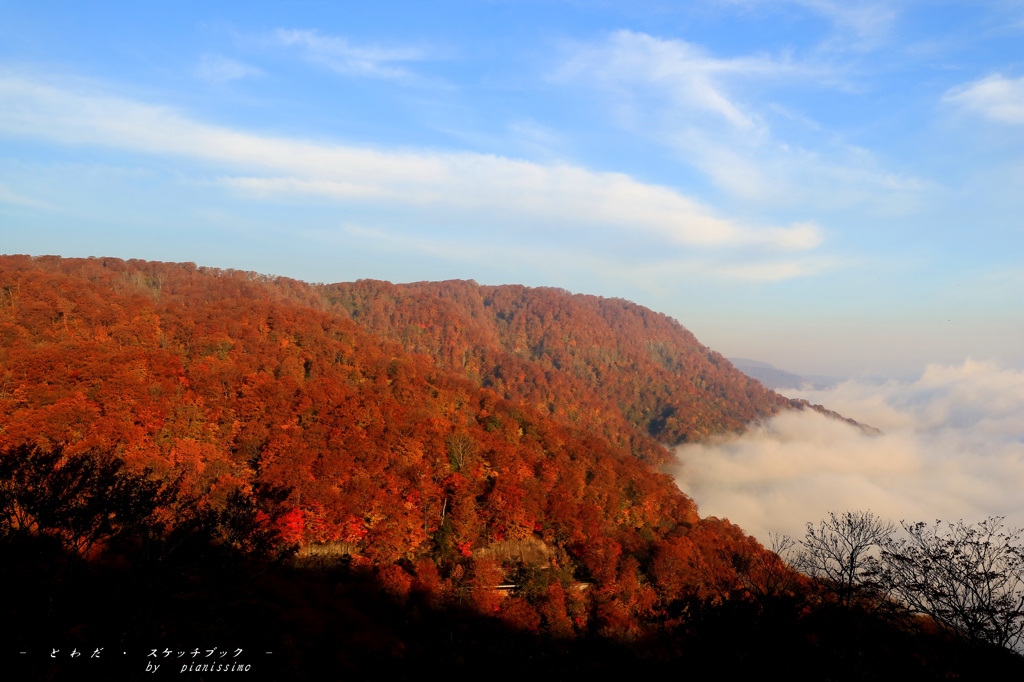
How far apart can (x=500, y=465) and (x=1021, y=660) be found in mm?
35414

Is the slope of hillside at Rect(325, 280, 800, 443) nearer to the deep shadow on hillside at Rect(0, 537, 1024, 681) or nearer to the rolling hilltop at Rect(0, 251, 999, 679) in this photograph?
the rolling hilltop at Rect(0, 251, 999, 679)

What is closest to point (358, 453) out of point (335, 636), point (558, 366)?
point (335, 636)

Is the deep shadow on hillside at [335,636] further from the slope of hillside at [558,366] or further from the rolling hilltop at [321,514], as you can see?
the slope of hillside at [558,366]

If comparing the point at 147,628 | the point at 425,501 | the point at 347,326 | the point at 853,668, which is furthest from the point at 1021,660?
the point at 347,326

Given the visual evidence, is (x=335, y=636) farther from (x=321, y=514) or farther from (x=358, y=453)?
(x=358, y=453)

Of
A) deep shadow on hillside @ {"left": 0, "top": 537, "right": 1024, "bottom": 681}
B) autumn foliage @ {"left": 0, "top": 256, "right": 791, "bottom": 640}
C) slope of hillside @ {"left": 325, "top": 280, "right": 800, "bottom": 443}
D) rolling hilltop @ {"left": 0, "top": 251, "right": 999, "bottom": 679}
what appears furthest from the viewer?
slope of hillside @ {"left": 325, "top": 280, "right": 800, "bottom": 443}

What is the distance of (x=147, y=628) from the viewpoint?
39.5 ft

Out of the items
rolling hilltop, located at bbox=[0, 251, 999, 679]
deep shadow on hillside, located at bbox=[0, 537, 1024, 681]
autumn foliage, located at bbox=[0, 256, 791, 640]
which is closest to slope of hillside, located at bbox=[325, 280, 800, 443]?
autumn foliage, located at bbox=[0, 256, 791, 640]

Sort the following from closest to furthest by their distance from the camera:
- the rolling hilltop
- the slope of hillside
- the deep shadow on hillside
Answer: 1. the deep shadow on hillside
2. the rolling hilltop
3. the slope of hillside

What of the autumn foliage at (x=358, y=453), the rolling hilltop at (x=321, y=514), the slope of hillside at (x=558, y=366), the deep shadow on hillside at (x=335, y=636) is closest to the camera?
the deep shadow on hillside at (x=335, y=636)

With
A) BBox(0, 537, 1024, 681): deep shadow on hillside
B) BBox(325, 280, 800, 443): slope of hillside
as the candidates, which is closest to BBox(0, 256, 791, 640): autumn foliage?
BBox(0, 537, 1024, 681): deep shadow on hillside

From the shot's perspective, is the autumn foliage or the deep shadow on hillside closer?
the deep shadow on hillside

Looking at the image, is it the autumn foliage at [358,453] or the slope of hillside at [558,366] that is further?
the slope of hillside at [558,366]

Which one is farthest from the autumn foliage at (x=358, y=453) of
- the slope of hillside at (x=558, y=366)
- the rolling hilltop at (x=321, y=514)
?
the slope of hillside at (x=558, y=366)
